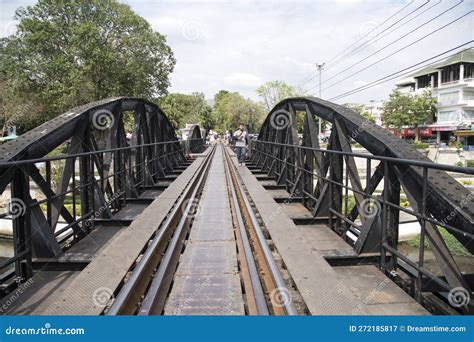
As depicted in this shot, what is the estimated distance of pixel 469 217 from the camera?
3.25 m

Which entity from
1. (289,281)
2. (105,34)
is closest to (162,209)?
(289,281)

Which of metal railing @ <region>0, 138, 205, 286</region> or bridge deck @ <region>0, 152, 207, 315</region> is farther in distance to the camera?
metal railing @ <region>0, 138, 205, 286</region>

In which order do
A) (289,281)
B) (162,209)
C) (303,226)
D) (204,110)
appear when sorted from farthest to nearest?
1. (204,110)
2. (162,209)
3. (303,226)
4. (289,281)

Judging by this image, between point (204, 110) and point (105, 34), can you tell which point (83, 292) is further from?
point (204, 110)

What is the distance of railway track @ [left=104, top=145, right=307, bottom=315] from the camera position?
11.6ft

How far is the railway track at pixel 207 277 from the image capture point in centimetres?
354

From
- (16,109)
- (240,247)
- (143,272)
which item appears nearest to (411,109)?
(16,109)

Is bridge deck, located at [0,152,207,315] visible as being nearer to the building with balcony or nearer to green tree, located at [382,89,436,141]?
the building with balcony

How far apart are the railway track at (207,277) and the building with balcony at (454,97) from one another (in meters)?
53.2

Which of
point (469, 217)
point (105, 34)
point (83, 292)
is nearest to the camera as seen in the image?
point (469, 217)

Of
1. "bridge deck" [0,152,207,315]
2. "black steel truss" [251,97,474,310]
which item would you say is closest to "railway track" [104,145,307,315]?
"bridge deck" [0,152,207,315]

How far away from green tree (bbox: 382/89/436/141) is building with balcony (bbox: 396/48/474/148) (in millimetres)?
1707

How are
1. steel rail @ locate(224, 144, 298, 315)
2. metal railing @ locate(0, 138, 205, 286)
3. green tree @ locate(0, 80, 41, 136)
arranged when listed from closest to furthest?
steel rail @ locate(224, 144, 298, 315)
metal railing @ locate(0, 138, 205, 286)
green tree @ locate(0, 80, 41, 136)

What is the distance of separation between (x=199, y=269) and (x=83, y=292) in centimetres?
146
